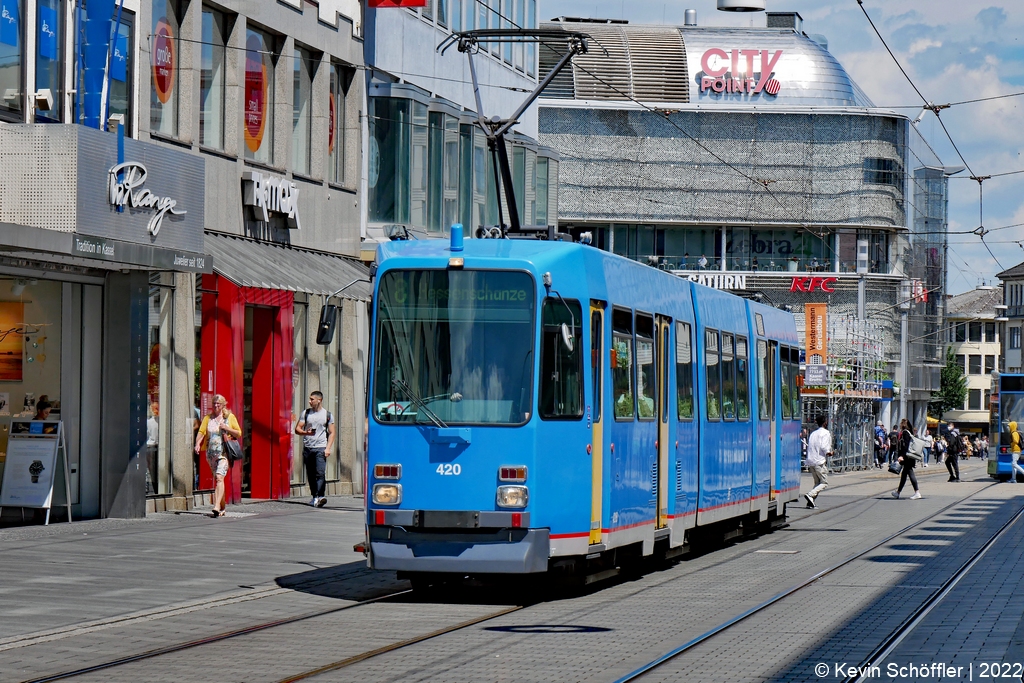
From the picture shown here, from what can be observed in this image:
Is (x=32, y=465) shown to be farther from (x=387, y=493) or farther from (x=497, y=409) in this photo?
(x=497, y=409)

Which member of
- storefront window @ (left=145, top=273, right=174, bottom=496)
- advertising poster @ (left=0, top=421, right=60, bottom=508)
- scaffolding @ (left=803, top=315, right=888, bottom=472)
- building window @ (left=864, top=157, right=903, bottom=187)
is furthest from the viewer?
building window @ (left=864, top=157, right=903, bottom=187)

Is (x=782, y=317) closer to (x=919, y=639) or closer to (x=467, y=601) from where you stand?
(x=467, y=601)

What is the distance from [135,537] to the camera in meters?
18.0

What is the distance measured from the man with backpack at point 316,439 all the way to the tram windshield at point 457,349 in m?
11.1

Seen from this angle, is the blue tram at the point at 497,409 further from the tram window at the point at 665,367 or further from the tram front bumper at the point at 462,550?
the tram window at the point at 665,367

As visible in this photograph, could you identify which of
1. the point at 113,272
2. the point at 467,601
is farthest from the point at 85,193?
the point at 467,601

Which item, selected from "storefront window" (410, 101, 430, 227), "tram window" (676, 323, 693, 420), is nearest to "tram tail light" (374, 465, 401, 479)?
"tram window" (676, 323, 693, 420)

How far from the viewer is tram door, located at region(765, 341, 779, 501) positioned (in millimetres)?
21812

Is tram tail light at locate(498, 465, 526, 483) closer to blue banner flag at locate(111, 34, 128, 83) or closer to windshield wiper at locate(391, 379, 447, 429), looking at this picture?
windshield wiper at locate(391, 379, 447, 429)

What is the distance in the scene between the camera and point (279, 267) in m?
24.0

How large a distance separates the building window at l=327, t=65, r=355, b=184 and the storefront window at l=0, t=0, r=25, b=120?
9840 mm

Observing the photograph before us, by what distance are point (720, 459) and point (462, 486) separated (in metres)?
6.40

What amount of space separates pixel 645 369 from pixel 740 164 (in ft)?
225

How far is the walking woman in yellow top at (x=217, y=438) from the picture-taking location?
21125 mm
